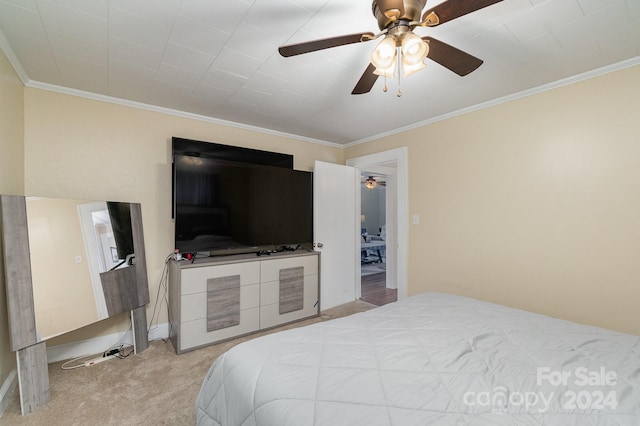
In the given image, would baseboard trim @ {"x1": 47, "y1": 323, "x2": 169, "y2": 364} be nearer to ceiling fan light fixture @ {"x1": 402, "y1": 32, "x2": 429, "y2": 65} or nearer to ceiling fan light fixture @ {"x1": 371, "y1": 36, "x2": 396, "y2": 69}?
ceiling fan light fixture @ {"x1": 371, "y1": 36, "x2": 396, "y2": 69}

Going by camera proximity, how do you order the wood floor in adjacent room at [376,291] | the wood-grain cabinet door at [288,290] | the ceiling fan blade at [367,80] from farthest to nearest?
the wood floor in adjacent room at [376,291]
the wood-grain cabinet door at [288,290]
the ceiling fan blade at [367,80]

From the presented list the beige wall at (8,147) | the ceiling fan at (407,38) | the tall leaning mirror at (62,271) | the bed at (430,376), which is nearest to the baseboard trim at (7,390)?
the beige wall at (8,147)

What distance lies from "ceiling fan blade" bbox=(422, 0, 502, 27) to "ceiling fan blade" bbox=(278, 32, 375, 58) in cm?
25

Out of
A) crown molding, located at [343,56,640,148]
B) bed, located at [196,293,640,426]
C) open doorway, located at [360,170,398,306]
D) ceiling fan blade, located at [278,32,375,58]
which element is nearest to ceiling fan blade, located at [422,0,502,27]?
ceiling fan blade, located at [278,32,375,58]

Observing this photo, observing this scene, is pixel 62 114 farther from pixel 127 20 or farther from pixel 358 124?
pixel 358 124

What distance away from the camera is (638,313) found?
199 cm

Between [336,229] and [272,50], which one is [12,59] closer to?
[272,50]

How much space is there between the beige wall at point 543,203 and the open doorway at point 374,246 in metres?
1.38

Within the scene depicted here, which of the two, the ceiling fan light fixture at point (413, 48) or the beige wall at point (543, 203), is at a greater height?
the ceiling fan light fixture at point (413, 48)

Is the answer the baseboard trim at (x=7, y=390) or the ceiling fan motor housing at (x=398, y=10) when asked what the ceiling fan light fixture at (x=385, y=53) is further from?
the baseboard trim at (x=7, y=390)

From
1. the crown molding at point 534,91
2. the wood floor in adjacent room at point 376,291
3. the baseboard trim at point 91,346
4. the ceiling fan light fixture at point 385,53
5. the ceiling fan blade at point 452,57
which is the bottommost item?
the wood floor in adjacent room at point 376,291

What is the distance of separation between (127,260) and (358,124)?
2.90 meters

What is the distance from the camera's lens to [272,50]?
1922mm

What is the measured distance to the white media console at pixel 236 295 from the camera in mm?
2631
